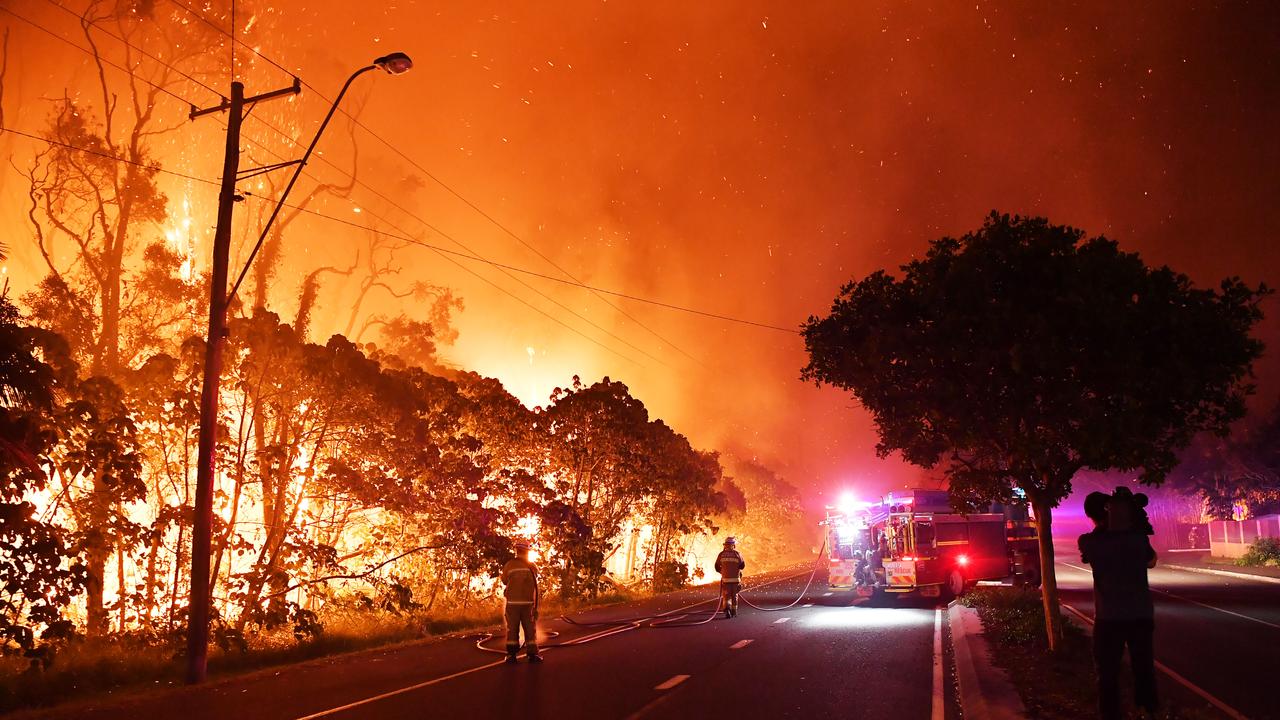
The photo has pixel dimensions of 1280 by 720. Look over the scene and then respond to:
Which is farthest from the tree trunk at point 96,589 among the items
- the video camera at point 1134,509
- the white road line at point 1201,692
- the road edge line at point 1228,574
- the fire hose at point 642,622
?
the road edge line at point 1228,574

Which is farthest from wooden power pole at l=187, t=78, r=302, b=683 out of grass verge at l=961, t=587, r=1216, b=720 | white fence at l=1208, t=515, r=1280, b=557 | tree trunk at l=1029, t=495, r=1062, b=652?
white fence at l=1208, t=515, r=1280, b=557

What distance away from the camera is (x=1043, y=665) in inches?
477

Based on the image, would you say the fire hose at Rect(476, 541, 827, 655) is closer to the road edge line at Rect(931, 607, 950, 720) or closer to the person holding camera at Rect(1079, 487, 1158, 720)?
the road edge line at Rect(931, 607, 950, 720)

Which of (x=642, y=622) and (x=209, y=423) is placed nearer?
(x=209, y=423)

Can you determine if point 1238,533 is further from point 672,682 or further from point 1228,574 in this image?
point 672,682

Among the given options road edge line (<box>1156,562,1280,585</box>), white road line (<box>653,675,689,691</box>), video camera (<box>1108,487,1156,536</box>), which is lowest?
road edge line (<box>1156,562,1280,585</box>)

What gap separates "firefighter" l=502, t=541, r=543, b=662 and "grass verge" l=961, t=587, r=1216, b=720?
680 centimetres

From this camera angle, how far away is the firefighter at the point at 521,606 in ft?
47.7

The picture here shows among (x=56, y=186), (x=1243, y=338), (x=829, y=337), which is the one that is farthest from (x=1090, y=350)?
(x=56, y=186)

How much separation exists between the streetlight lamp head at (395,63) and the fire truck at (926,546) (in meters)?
19.7

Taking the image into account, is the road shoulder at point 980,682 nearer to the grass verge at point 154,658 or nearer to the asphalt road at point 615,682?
the asphalt road at point 615,682

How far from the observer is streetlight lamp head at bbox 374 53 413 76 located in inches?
541

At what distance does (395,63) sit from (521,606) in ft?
27.8

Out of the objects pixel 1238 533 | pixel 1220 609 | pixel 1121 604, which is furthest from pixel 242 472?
pixel 1238 533
